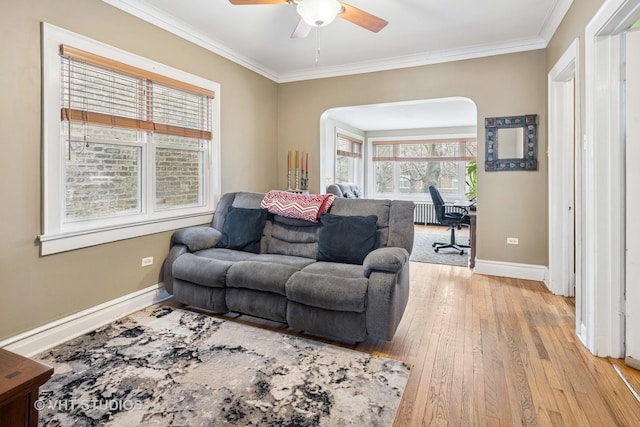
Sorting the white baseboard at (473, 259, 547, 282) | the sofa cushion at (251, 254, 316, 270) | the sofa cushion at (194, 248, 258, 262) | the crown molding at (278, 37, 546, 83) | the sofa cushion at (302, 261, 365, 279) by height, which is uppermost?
the crown molding at (278, 37, 546, 83)

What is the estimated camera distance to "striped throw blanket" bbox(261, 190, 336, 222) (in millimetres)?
3197

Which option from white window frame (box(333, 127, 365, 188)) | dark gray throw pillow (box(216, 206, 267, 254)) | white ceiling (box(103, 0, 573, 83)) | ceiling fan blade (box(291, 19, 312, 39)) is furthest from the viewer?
white window frame (box(333, 127, 365, 188))

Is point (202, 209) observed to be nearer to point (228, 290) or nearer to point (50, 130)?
point (228, 290)

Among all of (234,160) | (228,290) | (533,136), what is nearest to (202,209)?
(234,160)

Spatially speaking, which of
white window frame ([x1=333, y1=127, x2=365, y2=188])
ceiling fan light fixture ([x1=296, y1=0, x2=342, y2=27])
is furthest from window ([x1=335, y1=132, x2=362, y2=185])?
ceiling fan light fixture ([x1=296, y1=0, x2=342, y2=27])

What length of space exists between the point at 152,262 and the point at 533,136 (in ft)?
13.8

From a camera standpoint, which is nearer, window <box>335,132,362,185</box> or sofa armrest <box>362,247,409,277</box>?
sofa armrest <box>362,247,409,277</box>

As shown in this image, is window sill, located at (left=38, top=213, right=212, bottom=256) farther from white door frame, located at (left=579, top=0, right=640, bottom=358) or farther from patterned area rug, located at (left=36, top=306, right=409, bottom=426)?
white door frame, located at (left=579, top=0, right=640, bottom=358)

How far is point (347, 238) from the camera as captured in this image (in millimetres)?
2904

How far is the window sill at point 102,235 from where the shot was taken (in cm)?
243

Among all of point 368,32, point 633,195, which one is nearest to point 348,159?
point 368,32

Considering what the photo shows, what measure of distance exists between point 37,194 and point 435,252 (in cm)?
501

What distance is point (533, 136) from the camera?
388 cm

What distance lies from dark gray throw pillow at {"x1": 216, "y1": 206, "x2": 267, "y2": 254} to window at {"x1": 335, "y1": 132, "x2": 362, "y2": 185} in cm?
448
